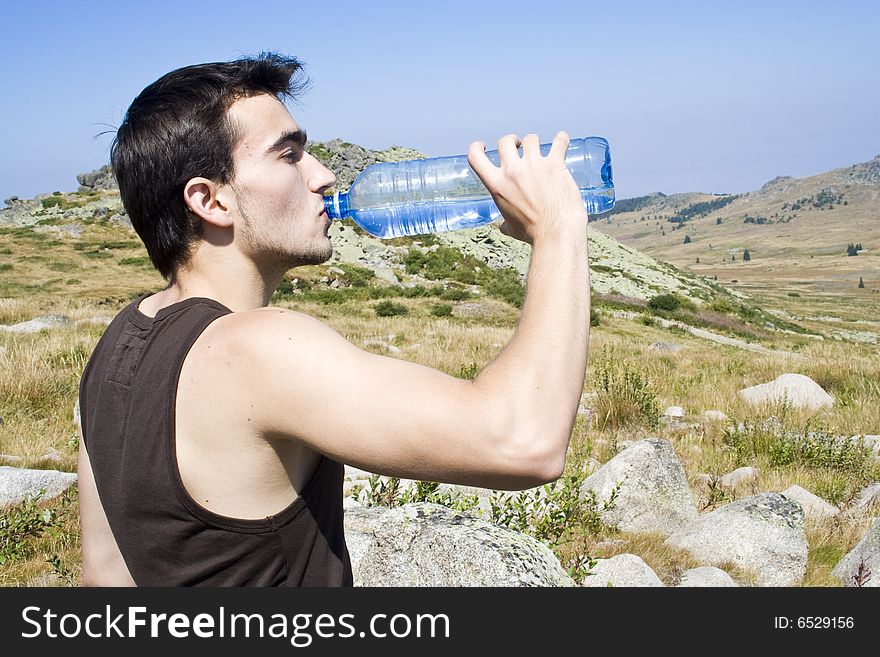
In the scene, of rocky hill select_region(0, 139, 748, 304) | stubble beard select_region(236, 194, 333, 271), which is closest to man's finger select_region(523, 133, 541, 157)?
stubble beard select_region(236, 194, 333, 271)

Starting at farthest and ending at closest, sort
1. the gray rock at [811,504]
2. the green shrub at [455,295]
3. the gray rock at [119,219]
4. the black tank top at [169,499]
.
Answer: the gray rock at [119,219], the green shrub at [455,295], the gray rock at [811,504], the black tank top at [169,499]

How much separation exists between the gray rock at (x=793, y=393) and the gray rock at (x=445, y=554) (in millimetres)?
6716

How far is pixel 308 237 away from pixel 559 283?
2.70 feet

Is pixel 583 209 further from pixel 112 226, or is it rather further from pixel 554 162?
pixel 112 226

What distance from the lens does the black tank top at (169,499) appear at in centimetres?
170

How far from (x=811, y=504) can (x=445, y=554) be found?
12.1ft

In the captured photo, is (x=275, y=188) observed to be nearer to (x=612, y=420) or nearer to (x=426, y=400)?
(x=426, y=400)

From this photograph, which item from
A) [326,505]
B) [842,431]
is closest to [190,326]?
[326,505]

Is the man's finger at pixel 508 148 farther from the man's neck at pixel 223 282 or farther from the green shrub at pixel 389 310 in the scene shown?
the green shrub at pixel 389 310

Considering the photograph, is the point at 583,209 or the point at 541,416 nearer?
the point at 541,416

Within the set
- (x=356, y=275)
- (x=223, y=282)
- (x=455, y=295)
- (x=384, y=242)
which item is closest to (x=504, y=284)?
(x=455, y=295)

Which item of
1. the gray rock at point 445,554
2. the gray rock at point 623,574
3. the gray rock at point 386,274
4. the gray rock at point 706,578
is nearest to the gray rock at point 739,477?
the gray rock at point 706,578

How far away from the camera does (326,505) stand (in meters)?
1.88

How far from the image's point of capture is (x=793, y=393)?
9391mm
